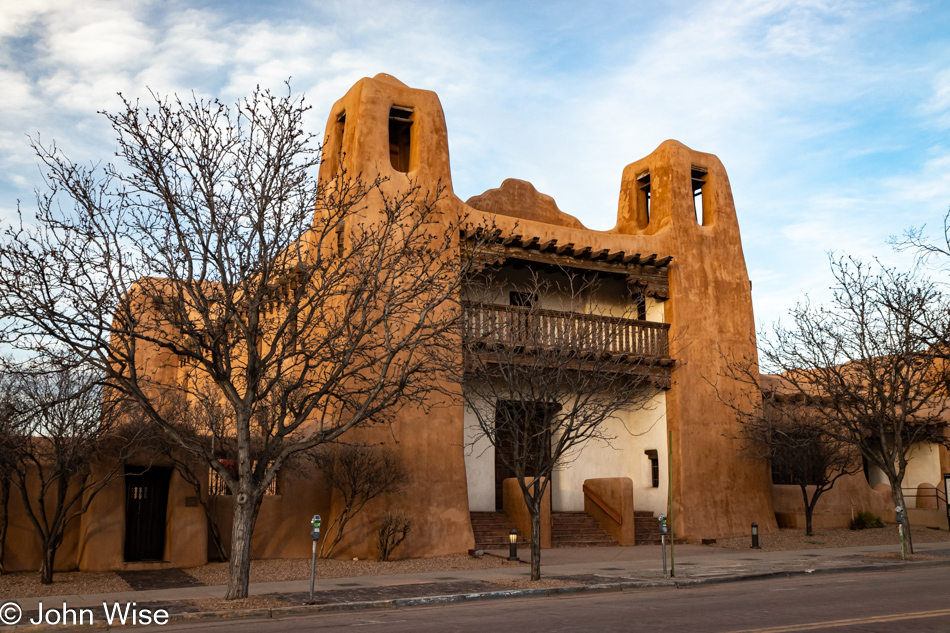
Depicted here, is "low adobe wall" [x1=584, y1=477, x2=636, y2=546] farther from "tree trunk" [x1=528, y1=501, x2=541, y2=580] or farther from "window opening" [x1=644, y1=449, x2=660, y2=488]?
"tree trunk" [x1=528, y1=501, x2=541, y2=580]

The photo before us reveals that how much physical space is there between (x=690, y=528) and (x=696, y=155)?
11.2m

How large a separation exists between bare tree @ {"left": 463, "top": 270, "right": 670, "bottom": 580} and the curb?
384 centimetres

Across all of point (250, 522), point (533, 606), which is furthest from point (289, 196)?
point (533, 606)

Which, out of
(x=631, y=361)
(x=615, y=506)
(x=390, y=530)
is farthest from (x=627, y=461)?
(x=390, y=530)

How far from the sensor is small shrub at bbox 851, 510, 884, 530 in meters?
25.6

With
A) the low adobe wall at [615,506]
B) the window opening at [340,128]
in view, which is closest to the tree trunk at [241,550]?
the low adobe wall at [615,506]

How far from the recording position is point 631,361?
2259cm

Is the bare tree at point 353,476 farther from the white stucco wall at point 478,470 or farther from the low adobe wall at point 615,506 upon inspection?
the low adobe wall at point 615,506

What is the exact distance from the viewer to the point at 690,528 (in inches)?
885

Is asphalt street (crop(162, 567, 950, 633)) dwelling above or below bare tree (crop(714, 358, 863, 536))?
below

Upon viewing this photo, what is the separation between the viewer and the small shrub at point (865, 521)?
25641 mm

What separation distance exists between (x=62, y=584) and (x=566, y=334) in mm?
10822

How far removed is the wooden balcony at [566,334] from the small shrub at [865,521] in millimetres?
8246

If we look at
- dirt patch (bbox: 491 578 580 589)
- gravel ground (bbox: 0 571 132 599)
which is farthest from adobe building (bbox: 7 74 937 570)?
dirt patch (bbox: 491 578 580 589)
